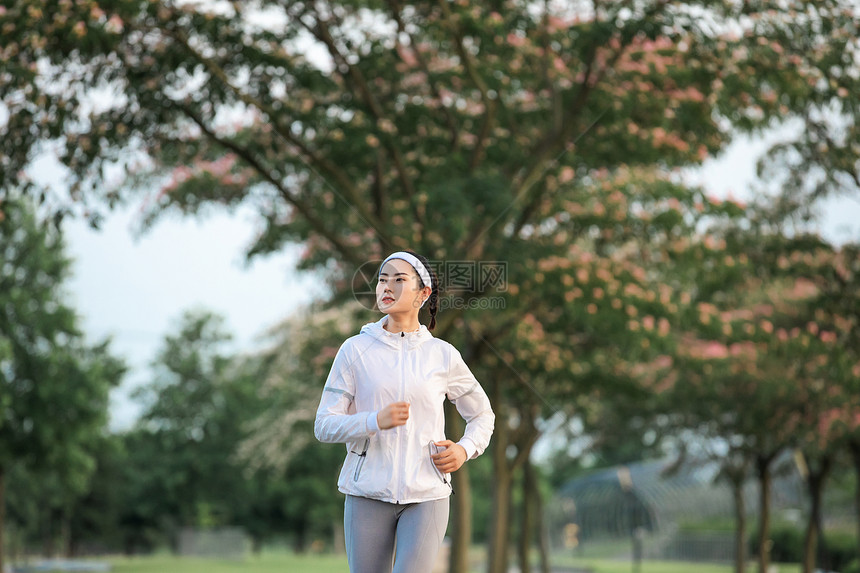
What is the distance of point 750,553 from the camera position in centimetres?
3319

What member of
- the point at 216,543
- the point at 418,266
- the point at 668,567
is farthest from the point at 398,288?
the point at 216,543

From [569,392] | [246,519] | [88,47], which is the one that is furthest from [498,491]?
[246,519]

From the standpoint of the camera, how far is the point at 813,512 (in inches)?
796

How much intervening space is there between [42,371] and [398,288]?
2165cm

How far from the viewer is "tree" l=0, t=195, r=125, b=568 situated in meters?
22.8

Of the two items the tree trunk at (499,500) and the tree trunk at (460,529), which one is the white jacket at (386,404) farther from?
the tree trunk at (499,500)

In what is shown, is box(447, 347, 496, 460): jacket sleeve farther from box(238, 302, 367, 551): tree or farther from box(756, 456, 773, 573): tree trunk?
box(756, 456, 773, 573): tree trunk

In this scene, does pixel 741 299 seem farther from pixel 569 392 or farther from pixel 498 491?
pixel 498 491

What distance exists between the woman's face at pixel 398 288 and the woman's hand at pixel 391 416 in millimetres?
388

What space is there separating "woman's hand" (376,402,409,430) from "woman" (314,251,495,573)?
0.07 metres

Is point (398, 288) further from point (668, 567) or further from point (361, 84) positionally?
point (668, 567)

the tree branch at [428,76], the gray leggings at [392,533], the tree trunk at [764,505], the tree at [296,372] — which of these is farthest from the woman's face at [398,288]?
the tree trunk at [764,505]

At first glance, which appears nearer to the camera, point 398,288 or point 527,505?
point 398,288

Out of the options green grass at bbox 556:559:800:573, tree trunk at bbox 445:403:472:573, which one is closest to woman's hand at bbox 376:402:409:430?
tree trunk at bbox 445:403:472:573
